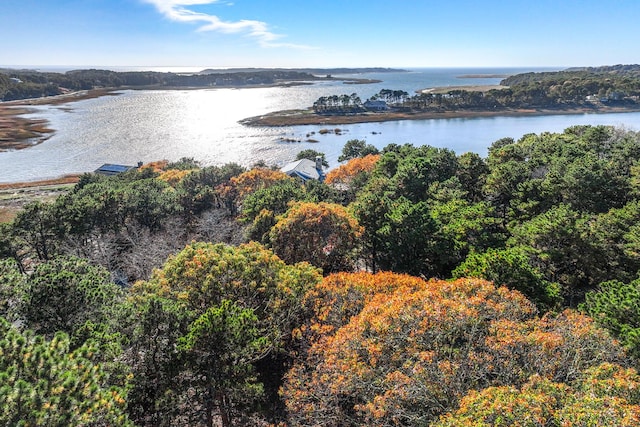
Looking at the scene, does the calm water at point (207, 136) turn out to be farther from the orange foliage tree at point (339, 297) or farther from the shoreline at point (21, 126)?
the orange foliage tree at point (339, 297)

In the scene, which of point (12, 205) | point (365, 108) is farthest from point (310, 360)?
point (365, 108)

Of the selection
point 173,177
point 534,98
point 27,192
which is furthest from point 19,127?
point 534,98

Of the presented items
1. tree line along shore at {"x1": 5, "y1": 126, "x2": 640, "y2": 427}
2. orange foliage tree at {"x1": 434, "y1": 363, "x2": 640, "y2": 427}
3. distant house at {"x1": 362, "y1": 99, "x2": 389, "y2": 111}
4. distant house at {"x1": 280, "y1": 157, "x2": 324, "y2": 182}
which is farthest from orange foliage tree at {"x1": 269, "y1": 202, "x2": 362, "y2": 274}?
distant house at {"x1": 362, "y1": 99, "x2": 389, "y2": 111}

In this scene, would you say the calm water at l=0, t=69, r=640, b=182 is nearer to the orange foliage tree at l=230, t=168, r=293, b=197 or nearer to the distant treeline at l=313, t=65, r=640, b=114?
the distant treeline at l=313, t=65, r=640, b=114

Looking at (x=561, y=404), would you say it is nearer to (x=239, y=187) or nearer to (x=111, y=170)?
→ (x=239, y=187)

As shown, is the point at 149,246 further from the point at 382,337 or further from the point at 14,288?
the point at 382,337
